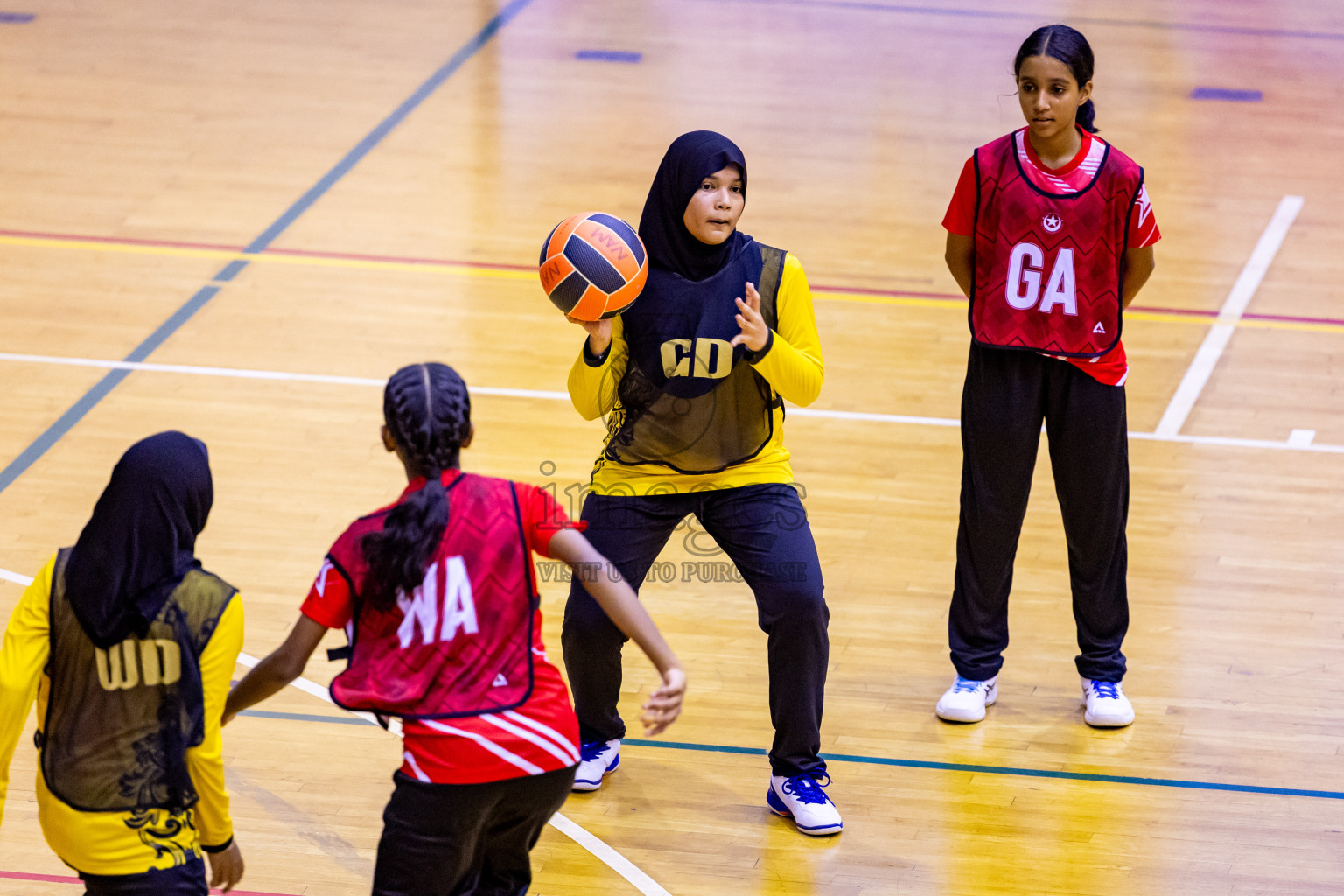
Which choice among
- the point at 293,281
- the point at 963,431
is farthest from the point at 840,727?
the point at 293,281

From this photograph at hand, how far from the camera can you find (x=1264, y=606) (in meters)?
5.20

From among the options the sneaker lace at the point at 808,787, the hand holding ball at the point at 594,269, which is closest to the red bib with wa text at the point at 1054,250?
the hand holding ball at the point at 594,269

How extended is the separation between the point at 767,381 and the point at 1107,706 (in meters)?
1.52

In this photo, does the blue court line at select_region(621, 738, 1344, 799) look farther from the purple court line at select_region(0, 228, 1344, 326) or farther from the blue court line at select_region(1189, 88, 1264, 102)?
the blue court line at select_region(1189, 88, 1264, 102)

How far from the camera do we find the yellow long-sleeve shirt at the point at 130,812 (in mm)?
2773

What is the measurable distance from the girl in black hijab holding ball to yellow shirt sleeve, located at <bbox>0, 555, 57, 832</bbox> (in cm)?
137

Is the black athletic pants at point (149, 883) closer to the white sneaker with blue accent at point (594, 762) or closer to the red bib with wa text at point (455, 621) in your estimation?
the red bib with wa text at point (455, 621)

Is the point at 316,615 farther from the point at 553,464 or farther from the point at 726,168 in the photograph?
the point at 553,464

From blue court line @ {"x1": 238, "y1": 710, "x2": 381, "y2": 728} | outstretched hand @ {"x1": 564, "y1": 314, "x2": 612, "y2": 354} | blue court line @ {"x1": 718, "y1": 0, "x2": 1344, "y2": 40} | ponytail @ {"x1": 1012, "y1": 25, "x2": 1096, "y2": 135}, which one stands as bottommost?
blue court line @ {"x1": 238, "y1": 710, "x2": 381, "y2": 728}

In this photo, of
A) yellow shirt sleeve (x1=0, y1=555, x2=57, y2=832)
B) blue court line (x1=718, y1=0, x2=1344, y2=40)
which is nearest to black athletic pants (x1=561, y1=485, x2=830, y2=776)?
yellow shirt sleeve (x1=0, y1=555, x2=57, y2=832)

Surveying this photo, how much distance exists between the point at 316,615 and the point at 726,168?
5.12 feet

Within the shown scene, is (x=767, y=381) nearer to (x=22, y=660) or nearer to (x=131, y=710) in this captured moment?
(x=131, y=710)

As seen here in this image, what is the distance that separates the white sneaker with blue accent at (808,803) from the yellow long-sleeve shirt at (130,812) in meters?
1.65

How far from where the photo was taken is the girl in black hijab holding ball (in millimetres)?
3809
